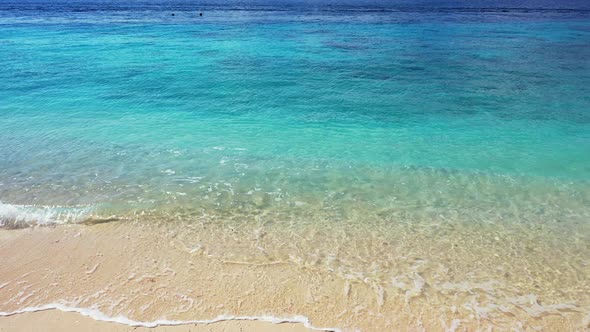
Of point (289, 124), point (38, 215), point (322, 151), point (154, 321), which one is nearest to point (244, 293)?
point (154, 321)

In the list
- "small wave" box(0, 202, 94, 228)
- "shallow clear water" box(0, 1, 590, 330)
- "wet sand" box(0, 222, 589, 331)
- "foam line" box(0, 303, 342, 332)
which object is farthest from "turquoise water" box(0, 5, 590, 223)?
"foam line" box(0, 303, 342, 332)

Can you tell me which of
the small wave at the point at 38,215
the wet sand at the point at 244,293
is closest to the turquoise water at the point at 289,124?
the small wave at the point at 38,215

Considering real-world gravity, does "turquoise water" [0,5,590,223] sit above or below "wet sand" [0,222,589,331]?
below

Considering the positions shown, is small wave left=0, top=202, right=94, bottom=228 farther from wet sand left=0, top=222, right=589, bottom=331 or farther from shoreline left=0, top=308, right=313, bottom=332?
shoreline left=0, top=308, right=313, bottom=332

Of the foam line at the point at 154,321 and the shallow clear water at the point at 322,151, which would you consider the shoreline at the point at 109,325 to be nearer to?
the foam line at the point at 154,321

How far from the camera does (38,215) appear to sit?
7.98 metres

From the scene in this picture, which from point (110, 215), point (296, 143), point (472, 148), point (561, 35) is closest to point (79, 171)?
point (110, 215)

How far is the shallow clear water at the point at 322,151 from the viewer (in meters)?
7.55

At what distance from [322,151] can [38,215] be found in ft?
23.1

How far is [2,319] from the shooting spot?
17.7 feet

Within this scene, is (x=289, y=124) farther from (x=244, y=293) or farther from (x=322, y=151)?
(x=244, y=293)

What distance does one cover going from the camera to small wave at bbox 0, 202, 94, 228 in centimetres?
775

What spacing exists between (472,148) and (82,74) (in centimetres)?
1980

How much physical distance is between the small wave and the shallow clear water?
39 mm
